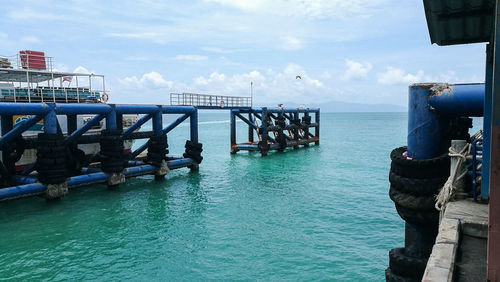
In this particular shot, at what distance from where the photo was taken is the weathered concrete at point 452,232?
124 inches

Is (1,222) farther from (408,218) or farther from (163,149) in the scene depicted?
(408,218)

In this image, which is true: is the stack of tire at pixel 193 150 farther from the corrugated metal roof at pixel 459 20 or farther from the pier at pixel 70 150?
the corrugated metal roof at pixel 459 20

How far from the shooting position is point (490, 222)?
2.76 m

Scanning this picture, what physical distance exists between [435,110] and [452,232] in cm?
181

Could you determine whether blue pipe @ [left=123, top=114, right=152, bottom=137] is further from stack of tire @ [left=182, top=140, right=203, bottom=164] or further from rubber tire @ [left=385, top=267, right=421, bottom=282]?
A: rubber tire @ [left=385, top=267, right=421, bottom=282]

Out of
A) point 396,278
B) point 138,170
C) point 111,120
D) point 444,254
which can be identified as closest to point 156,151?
point 138,170

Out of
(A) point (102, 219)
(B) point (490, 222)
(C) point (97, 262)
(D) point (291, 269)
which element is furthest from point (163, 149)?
(B) point (490, 222)

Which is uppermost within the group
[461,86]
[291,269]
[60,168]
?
[461,86]

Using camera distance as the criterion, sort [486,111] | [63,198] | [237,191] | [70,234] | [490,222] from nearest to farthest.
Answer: [490,222] < [486,111] < [70,234] < [63,198] < [237,191]

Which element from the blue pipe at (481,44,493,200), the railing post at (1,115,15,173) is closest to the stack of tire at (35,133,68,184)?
the railing post at (1,115,15,173)

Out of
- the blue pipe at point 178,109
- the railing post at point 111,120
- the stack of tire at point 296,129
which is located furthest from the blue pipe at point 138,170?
the stack of tire at point 296,129

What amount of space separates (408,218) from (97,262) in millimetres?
7768

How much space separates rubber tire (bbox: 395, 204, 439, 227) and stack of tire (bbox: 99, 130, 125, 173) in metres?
14.2

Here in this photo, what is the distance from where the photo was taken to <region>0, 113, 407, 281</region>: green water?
8.99 metres
